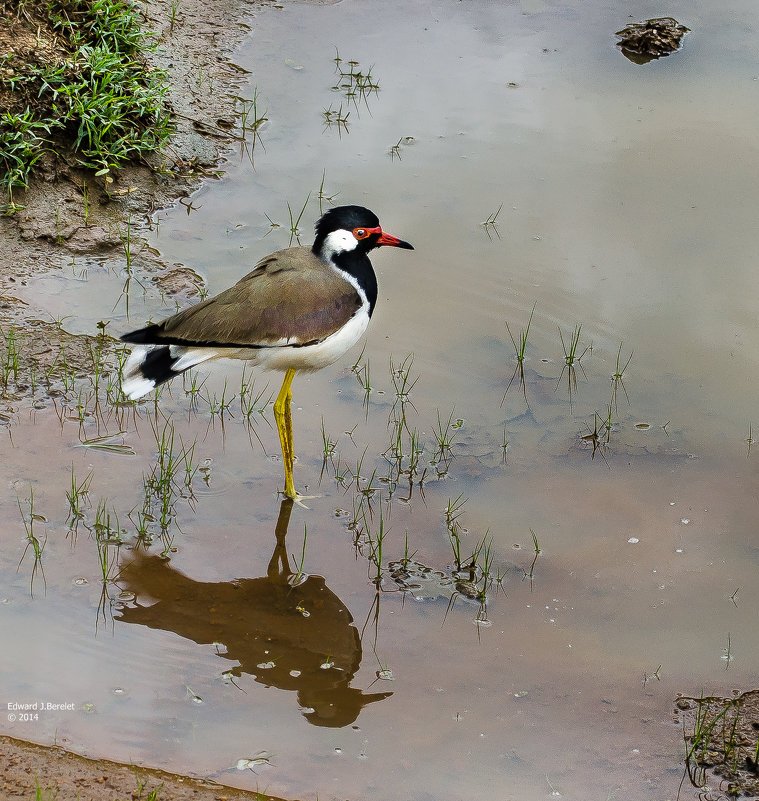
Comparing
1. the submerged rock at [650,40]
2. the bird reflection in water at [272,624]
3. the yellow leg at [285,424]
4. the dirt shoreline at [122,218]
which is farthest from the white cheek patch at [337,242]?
the submerged rock at [650,40]

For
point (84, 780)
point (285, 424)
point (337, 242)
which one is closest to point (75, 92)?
point (337, 242)

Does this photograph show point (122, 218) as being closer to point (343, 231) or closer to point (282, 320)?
point (343, 231)

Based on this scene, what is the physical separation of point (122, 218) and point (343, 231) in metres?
2.24

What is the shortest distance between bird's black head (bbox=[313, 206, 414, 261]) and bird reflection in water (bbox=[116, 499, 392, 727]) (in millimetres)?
1518

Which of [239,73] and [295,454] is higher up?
[239,73]

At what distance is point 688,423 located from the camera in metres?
5.39

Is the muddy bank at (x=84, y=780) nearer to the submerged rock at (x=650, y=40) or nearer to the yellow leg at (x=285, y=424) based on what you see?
the yellow leg at (x=285, y=424)

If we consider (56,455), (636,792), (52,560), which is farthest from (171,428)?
(636,792)

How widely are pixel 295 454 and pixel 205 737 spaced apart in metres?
1.79

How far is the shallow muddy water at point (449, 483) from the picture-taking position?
378 centimetres

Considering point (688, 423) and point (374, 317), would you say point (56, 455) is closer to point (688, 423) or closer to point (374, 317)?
point (374, 317)

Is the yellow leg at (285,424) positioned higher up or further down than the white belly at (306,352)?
further down

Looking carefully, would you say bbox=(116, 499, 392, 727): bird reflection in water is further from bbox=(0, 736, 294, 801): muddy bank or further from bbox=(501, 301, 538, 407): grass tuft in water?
bbox=(501, 301, 538, 407): grass tuft in water

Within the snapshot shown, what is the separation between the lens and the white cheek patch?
4.91 meters
